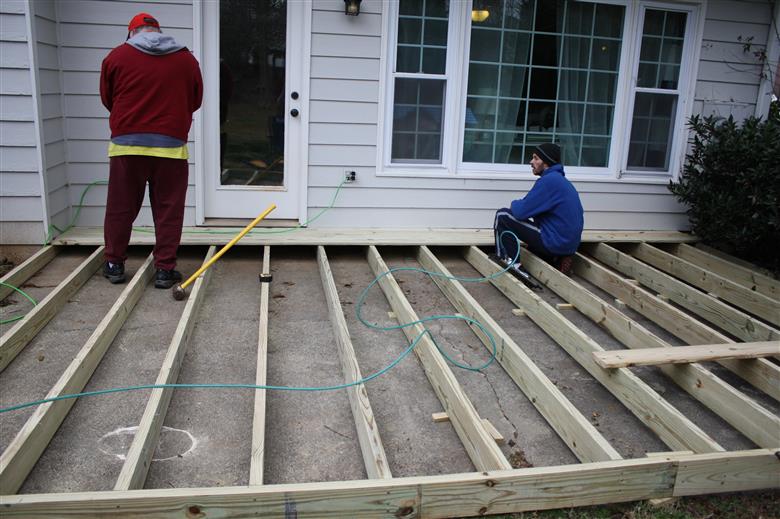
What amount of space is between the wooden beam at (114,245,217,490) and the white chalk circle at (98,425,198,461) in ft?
0.18

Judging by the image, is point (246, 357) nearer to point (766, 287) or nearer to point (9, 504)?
point (9, 504)

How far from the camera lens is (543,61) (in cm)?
584

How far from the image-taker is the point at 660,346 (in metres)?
3.46

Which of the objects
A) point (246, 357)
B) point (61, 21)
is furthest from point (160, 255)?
point (61, 21)

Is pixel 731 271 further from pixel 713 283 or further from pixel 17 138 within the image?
pixel 17 138

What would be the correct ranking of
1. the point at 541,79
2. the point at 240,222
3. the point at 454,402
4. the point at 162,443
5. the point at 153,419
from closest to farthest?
1. the point at 153,419
2. the point at 162,443
3. the point at 454,402
4. the point at 240,222
5. the point at 541,79

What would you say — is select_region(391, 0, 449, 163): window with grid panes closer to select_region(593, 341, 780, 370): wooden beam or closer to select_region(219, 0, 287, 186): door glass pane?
select_region(219, 0, 287, 186): door glass pane

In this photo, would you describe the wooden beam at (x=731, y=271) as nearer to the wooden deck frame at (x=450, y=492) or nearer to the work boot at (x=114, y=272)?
the wooden deck frame at (x=450, y=492)

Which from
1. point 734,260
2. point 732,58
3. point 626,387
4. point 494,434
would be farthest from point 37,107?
point 732,58

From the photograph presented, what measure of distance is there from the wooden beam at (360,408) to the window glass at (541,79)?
2.54m

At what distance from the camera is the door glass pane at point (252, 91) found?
5.39 metres

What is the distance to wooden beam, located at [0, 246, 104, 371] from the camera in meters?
3.37

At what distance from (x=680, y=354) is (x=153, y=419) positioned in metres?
2.46

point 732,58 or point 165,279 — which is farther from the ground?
point 732,58
